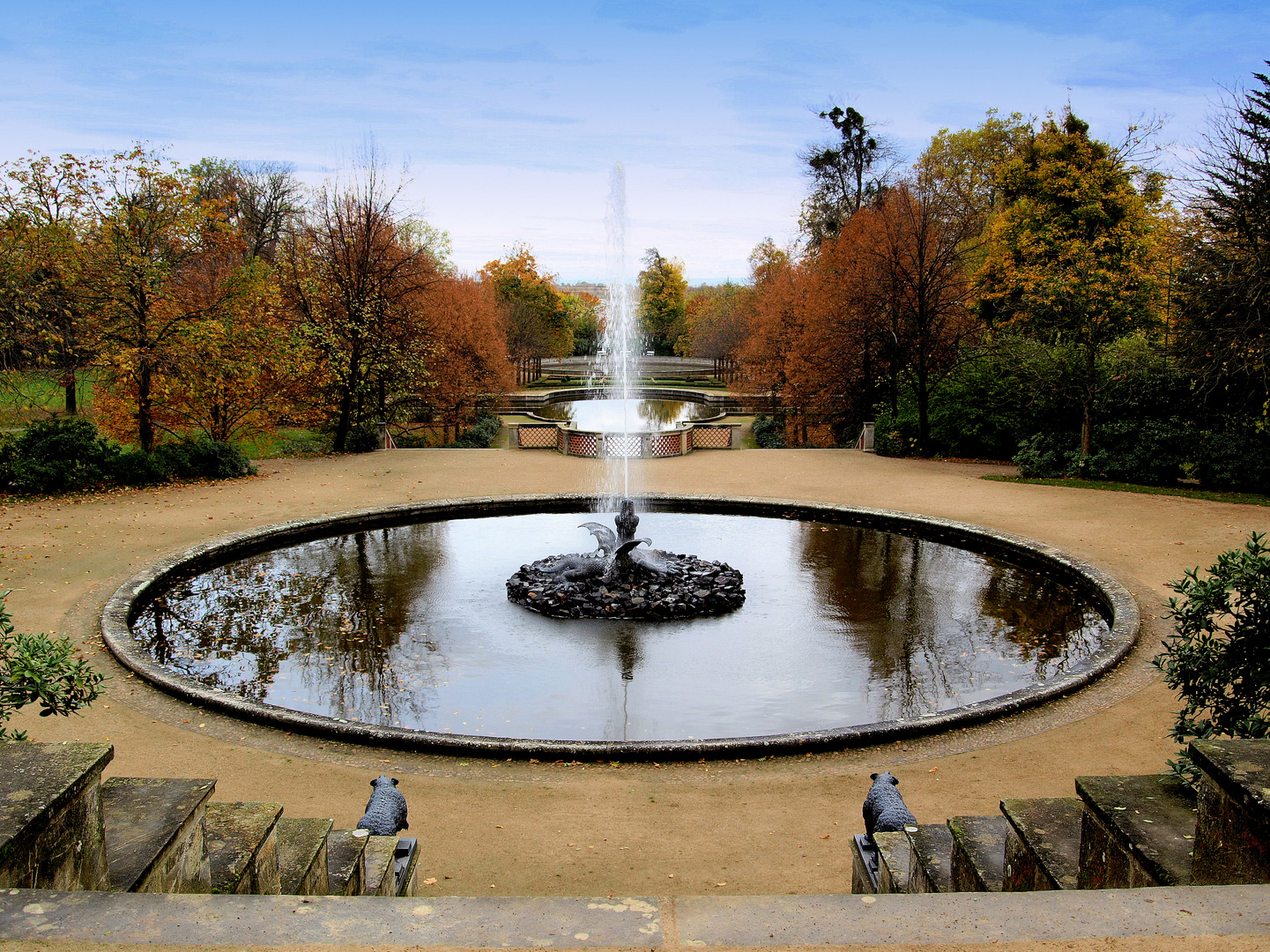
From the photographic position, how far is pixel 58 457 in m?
16.7

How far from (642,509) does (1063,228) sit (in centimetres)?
1958

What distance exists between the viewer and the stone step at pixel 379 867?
4.00 metres

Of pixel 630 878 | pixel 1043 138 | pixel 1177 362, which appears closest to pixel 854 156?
pixel 1043 138

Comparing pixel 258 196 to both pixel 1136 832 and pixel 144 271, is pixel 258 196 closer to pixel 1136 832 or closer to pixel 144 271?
pixel 144 271

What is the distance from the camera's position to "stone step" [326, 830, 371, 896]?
3.82 metres

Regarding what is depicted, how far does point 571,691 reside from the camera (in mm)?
8227

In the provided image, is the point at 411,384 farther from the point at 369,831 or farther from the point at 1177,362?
the point at 369,831

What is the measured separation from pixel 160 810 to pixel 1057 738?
6.51 meters

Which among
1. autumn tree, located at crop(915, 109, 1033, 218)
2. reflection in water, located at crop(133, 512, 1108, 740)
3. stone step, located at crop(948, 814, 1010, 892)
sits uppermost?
autumn tree, located at crop(915, 109, 1033, 218)

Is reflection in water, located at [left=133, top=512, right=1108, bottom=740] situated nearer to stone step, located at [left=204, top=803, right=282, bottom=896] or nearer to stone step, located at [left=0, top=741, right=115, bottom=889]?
stone step, located at [left=204, top=803, right=282, bottom=896]

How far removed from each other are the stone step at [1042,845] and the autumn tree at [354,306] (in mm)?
22147

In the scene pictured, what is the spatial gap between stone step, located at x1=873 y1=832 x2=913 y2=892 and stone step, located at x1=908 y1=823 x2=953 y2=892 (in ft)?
0.12

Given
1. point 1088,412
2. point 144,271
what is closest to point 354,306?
point 144,271

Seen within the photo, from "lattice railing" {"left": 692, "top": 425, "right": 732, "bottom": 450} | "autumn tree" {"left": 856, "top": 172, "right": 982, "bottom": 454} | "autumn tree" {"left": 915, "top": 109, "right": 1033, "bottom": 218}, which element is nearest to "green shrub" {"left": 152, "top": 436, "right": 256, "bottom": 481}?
"lattice railing" {"left": 692, "top": 425, "right": 732, "bottom": 450}
